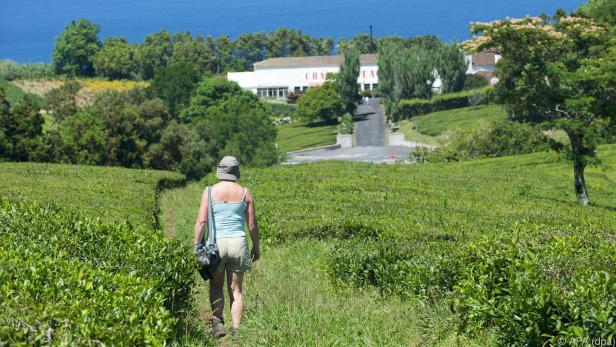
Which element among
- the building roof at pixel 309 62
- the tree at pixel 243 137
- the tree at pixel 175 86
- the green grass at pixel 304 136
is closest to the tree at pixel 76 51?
the building roof at pixel 309 62

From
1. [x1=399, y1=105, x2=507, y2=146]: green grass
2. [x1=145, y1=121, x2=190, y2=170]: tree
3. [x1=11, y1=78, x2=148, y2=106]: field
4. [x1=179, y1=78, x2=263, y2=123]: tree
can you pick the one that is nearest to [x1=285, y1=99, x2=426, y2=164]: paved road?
[x1=399, y1=105, x2=507, y2=146]: green grass

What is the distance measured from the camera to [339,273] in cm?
1633

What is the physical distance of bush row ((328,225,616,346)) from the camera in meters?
9.73

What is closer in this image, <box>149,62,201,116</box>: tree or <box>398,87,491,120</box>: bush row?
<box>398,87,491,120</box>: bush row

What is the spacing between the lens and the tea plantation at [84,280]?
28.4 ft

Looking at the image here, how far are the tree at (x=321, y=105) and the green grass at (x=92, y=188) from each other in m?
72.6

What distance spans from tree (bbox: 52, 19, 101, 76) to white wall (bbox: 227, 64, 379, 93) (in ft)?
75.6

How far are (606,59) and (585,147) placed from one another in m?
3.16

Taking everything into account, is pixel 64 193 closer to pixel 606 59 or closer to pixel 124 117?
pixel 606 59

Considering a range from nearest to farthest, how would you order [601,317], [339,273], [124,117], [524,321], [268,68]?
[601,317], [524,321], [339,273], [124,117], [268,68]

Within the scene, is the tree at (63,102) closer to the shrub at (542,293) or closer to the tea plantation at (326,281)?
the tea plantation at (326,281)

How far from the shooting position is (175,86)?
115312mm

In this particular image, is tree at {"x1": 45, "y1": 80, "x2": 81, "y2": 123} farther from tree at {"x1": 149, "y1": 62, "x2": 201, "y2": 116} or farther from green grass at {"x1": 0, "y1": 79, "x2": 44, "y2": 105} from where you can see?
tree at {"x1": 149, "y1": 62, "x2": 201, "y2": 116}

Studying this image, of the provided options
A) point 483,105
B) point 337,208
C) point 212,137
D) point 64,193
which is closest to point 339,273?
point 337,208
